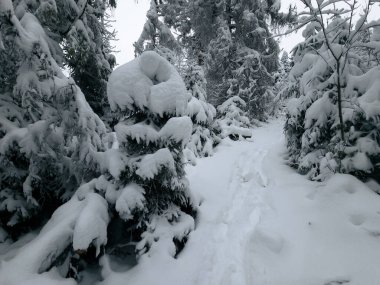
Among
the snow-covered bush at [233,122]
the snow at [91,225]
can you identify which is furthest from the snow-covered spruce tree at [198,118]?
the snow at [91,225]

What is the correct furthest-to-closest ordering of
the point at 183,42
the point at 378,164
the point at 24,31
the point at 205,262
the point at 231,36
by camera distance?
the point at 183,42 → the point at 231,36 → the point at 378,164 → the point at 205,262 → the point at 24,31

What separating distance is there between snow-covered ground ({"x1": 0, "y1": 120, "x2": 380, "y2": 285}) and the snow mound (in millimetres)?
2316

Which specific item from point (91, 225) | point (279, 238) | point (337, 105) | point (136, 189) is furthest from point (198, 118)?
point (91, 225)

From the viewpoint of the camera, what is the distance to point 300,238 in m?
4.75

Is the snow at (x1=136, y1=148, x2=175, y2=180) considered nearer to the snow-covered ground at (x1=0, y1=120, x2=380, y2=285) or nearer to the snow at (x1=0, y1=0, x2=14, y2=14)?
the snow-covered ground at (x1=0, y1=120, x2=380, y2=285)

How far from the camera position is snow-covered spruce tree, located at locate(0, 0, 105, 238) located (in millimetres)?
4039

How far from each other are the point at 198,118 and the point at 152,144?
243 inches

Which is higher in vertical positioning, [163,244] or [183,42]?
[183,42]

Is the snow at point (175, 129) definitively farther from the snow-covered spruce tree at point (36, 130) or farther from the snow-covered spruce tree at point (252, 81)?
the snow-covered spruce tree at point (252, 81)

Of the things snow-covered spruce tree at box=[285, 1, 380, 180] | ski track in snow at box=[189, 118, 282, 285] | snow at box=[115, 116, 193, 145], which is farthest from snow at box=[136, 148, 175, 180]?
snow-covered spruce tree at box=[285, 1, 380, 180]

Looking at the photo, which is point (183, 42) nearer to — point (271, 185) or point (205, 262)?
point (271, 185)

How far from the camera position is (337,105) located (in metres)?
6.55

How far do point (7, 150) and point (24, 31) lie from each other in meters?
1.87

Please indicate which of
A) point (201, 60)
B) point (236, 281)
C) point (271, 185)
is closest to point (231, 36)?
point (201, 60)
